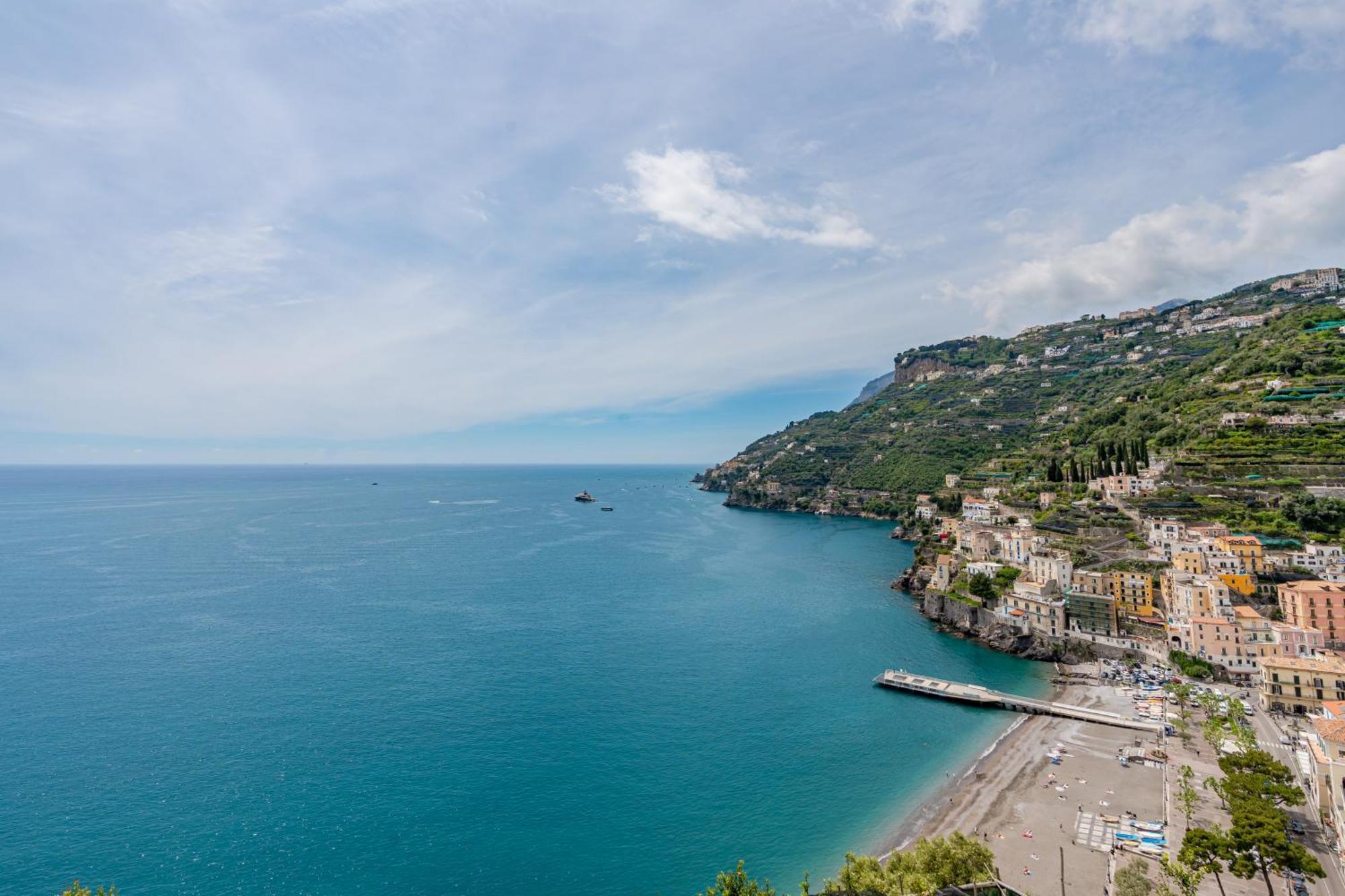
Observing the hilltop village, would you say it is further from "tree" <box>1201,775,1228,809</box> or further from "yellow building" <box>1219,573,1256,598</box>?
"tree" <box>1201,775,1228,809</box>

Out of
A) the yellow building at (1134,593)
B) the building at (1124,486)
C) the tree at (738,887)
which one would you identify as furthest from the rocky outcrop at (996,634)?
the tree at (738,887)

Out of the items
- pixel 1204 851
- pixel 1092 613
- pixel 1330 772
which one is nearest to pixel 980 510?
pixel 1092 613

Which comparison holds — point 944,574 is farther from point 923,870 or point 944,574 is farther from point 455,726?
point 455,726

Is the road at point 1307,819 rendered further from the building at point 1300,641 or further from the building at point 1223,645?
the building at point 1300,641

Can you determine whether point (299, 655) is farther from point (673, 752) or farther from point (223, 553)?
point (223, 553)

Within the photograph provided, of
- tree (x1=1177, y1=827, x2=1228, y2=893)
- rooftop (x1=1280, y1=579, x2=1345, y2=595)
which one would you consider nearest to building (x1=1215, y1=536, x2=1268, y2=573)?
rooftop (x1=1280, y1=579, x2=1345, y2=595)

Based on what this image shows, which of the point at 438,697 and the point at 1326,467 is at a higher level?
the point at 1326,467

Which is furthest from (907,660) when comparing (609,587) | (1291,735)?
(609,587)
